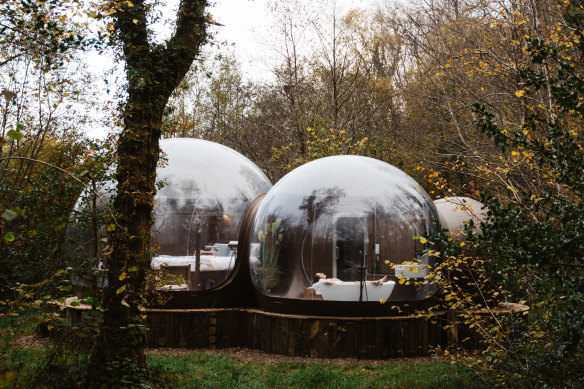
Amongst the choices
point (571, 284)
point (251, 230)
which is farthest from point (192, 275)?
point (571, 284)

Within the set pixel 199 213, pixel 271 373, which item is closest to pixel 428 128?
pixel 199 213

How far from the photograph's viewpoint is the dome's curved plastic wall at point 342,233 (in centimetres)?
895

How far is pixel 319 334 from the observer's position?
872 centimetres

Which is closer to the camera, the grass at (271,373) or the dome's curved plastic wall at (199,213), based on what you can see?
the grass at (271,373)

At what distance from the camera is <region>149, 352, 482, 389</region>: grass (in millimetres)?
7137

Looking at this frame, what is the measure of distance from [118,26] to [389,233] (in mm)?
4977

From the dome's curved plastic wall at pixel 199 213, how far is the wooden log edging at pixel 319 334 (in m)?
0.77

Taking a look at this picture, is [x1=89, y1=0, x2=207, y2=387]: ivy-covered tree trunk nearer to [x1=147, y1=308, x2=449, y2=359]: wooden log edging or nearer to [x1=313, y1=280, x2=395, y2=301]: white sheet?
[x1=147, y1=308, x2=449, y2=359]: wooden log edging

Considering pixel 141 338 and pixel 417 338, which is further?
pixel 417 338

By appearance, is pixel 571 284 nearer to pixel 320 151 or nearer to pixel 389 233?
pixel 389 233

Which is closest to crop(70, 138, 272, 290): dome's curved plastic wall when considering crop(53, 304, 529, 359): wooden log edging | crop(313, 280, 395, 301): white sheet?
crop(53, 304, 529, 359): wooden log edging

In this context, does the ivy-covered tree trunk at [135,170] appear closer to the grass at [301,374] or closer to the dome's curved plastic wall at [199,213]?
the grass at [301,374]

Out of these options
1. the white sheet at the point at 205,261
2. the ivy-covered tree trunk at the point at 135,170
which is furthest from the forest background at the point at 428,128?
the white sheet at the point at 205,261

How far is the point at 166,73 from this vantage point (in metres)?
6.88
